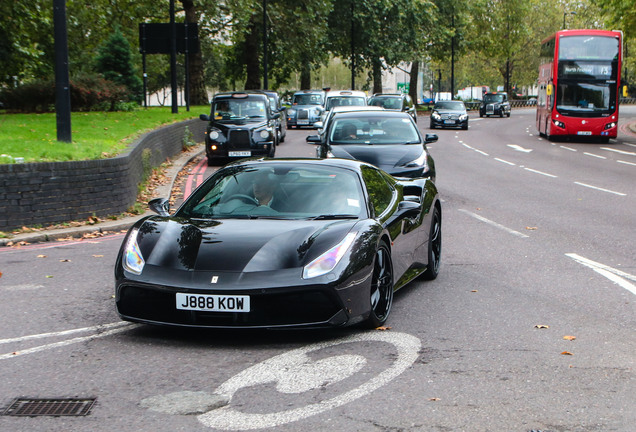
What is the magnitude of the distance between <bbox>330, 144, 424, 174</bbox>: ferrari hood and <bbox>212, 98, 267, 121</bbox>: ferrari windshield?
10279 mm

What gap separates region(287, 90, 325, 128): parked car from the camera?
4394cm

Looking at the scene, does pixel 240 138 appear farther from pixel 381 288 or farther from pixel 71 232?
pixel 381 288

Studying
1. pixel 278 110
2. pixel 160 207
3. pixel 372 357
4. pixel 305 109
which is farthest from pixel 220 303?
pixel 305 109

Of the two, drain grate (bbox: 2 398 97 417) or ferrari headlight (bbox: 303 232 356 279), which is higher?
ferrari headlight (bbox: 303 232 356 279)

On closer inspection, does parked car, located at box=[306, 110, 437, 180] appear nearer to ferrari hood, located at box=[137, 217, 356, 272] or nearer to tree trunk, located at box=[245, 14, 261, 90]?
ferrari hood, located at box=[137, 217, 356, 272]

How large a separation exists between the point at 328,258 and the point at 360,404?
4.65 feet

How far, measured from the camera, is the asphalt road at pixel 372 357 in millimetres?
4348

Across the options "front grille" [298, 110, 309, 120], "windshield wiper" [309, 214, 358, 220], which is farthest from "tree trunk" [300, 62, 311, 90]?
"windshield wiper" [309, 214, 358, 220]

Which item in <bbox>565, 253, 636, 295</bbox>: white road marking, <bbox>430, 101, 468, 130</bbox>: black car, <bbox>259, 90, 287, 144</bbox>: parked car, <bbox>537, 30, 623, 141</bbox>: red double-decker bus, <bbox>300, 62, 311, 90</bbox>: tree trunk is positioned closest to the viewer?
<bbox>565, 253, 636, 295</bbox>: white road marking

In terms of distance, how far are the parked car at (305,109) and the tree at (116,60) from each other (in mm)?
8161

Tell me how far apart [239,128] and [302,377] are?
18.5 m

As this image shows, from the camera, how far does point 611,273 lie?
8.48 metres

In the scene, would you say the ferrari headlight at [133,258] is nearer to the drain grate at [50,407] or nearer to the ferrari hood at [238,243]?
the ferrari hood at [238,243]

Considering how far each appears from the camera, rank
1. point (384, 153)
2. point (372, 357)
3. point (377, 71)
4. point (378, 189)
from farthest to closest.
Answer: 1. point (377, 71)
2. point (384, 153)
3. point (378, 189)
4. point (372, 357)
